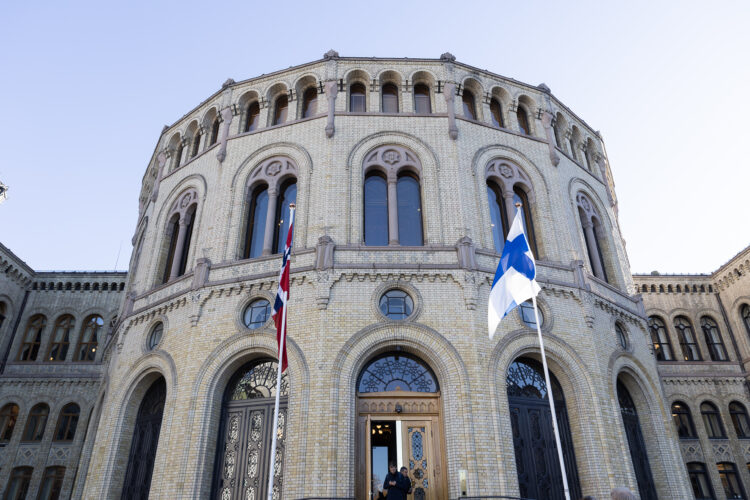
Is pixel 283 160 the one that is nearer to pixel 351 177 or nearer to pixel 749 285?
pixel 351 177

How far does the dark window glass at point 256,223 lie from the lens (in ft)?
62.5

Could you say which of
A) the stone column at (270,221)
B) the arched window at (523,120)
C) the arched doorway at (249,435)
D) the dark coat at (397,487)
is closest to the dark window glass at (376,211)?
the stone column at (270,221)

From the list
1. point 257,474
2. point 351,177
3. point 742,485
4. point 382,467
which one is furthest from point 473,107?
point 742,485

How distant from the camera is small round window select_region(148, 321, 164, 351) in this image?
18406mm

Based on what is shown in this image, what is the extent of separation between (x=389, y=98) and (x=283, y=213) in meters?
6.30

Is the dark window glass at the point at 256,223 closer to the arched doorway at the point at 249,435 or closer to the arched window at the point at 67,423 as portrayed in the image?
the arched doorway at the point at 249,435

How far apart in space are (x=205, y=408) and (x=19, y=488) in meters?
16.0

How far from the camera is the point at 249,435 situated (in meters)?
15.7

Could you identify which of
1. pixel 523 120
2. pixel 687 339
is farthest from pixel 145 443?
pixel 687 339

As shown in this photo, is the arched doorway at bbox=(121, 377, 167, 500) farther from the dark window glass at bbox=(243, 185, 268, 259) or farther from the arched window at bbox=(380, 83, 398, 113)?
the arched window at bbox=(380, 83, 398, 113)

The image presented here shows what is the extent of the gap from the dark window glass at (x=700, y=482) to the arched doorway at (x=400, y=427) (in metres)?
18.8

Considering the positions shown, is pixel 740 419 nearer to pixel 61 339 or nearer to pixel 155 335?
pixel 155 335

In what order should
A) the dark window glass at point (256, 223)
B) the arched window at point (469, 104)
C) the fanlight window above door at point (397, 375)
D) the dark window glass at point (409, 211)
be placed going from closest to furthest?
the fanlight window above door at point (397, 375) < the dark window glass at point (409, 211) < the dark window glass at point (256, 223) < the arched window at point (469, 104)

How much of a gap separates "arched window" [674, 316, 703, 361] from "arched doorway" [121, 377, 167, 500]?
89.7 feet
